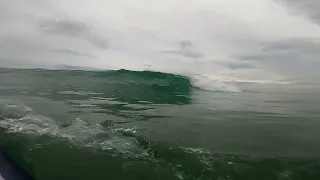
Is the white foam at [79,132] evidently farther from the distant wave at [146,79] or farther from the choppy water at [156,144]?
the distant wave at [146,79]

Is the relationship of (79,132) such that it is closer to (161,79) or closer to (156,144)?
(156,144)

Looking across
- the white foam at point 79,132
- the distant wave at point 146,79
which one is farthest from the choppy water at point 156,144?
the distant wave at point 146,79

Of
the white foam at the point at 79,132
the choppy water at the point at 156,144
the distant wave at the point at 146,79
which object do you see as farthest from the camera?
the distant wave at the point at 146,79

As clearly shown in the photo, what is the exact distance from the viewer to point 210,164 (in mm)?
3889

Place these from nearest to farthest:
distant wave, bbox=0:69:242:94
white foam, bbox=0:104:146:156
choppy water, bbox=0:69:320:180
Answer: choppy water, bbox=0:69:320:180 < white foam, bbox=0:104:146:156 < distant wave, bbox=0:69:242:94

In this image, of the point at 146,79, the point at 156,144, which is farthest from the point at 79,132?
the point at 146,79

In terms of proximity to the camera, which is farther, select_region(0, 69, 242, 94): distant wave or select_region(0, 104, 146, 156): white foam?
select_region(0, 69, 242, 94): distant wave

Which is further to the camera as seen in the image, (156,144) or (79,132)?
(79,132)

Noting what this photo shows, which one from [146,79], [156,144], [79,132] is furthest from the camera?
[146,79]

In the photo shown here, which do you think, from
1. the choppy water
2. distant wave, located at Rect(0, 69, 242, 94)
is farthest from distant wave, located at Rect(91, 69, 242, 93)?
the choppy water

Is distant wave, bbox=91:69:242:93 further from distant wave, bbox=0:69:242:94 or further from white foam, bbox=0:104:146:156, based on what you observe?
white foam, bbox=0:104:146:156

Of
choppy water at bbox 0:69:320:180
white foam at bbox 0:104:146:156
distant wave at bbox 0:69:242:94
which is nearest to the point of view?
choppy water at bbox 0:69:320:180

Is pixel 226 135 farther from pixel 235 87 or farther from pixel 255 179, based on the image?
pixel 235 87

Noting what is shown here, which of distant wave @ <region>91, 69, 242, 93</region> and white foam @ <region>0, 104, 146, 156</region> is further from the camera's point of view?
distant wave @ <region>91, 69, 242, 93</region>
